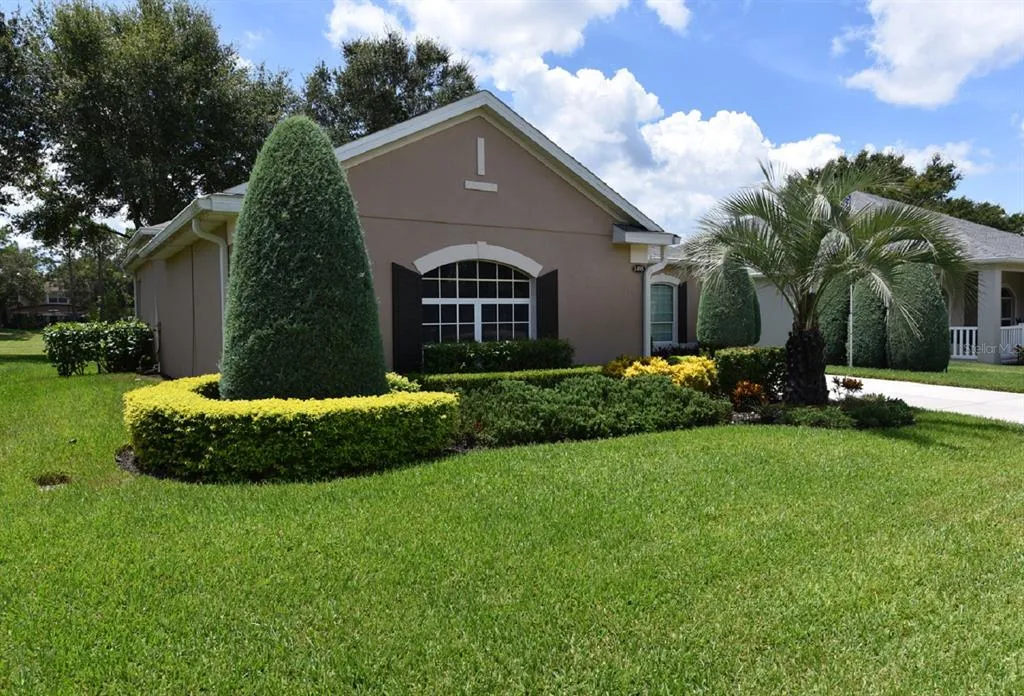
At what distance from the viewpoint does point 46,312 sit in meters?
83.9

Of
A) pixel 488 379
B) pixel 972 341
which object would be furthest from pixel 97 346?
pixel 972 341

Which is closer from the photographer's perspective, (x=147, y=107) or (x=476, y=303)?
(x=476, y=303)

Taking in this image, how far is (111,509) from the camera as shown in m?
5.37

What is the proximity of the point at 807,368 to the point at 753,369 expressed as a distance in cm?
132

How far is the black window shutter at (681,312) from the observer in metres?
20.2

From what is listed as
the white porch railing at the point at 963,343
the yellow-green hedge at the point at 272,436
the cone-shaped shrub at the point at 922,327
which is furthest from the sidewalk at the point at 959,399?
the yellow-green hedge at the point at 272,436

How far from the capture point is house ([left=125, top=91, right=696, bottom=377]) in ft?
35.7

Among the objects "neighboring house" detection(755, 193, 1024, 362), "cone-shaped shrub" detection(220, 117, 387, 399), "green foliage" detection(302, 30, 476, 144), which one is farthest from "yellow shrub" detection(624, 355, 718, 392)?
"green foliage" detection(302, 30, 476, 144)

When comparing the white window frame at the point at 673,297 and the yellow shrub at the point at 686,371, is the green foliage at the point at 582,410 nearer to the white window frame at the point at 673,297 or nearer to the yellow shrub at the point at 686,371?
the yellow shrub at the point at 686,371

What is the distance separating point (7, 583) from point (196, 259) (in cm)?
974

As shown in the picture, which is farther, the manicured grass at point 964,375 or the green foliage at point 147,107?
the green foliage at point 147,107

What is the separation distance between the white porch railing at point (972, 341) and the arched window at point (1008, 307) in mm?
2262

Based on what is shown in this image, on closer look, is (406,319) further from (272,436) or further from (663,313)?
(663,313)

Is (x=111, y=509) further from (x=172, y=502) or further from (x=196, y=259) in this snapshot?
(x=196, y=259)
